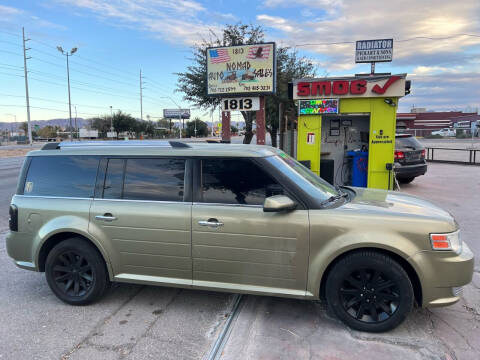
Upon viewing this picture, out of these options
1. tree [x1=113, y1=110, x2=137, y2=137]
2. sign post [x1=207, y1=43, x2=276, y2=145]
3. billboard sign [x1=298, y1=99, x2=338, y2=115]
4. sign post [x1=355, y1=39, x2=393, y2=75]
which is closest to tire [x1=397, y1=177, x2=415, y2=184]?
sign post [x1=355, y1=39, x2=393, y2=75]

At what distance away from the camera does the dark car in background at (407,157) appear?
1118 cm

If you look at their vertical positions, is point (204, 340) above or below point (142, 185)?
below

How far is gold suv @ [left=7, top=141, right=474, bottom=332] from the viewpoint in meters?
3.19

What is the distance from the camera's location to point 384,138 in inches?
357

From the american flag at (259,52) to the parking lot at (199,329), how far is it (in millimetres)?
8015

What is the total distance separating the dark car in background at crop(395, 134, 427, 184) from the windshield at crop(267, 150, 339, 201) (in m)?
8.15

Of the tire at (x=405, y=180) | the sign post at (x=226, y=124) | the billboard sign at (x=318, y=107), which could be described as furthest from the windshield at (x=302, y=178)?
the tire at (x=405, y=180)

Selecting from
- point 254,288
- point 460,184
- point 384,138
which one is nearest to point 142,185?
point 254,288

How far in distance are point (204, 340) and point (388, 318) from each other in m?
1.69

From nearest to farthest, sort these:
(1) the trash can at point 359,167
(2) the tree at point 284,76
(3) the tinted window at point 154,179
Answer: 1. (3) the tinted window at point 154,179
2. (1) the trash can at point 359,167
3. (2) the tree at point 284,76

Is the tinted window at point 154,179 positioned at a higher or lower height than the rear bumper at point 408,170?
higher

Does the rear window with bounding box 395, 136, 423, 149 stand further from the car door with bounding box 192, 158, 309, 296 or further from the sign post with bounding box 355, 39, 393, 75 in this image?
the car door with bounding box 192, 158, 309, 296

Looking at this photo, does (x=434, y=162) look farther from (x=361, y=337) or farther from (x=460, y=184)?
(x=361, y=337)

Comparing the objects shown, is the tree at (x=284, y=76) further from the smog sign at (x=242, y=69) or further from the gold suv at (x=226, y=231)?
the gold suv at (x=226, y=231)
